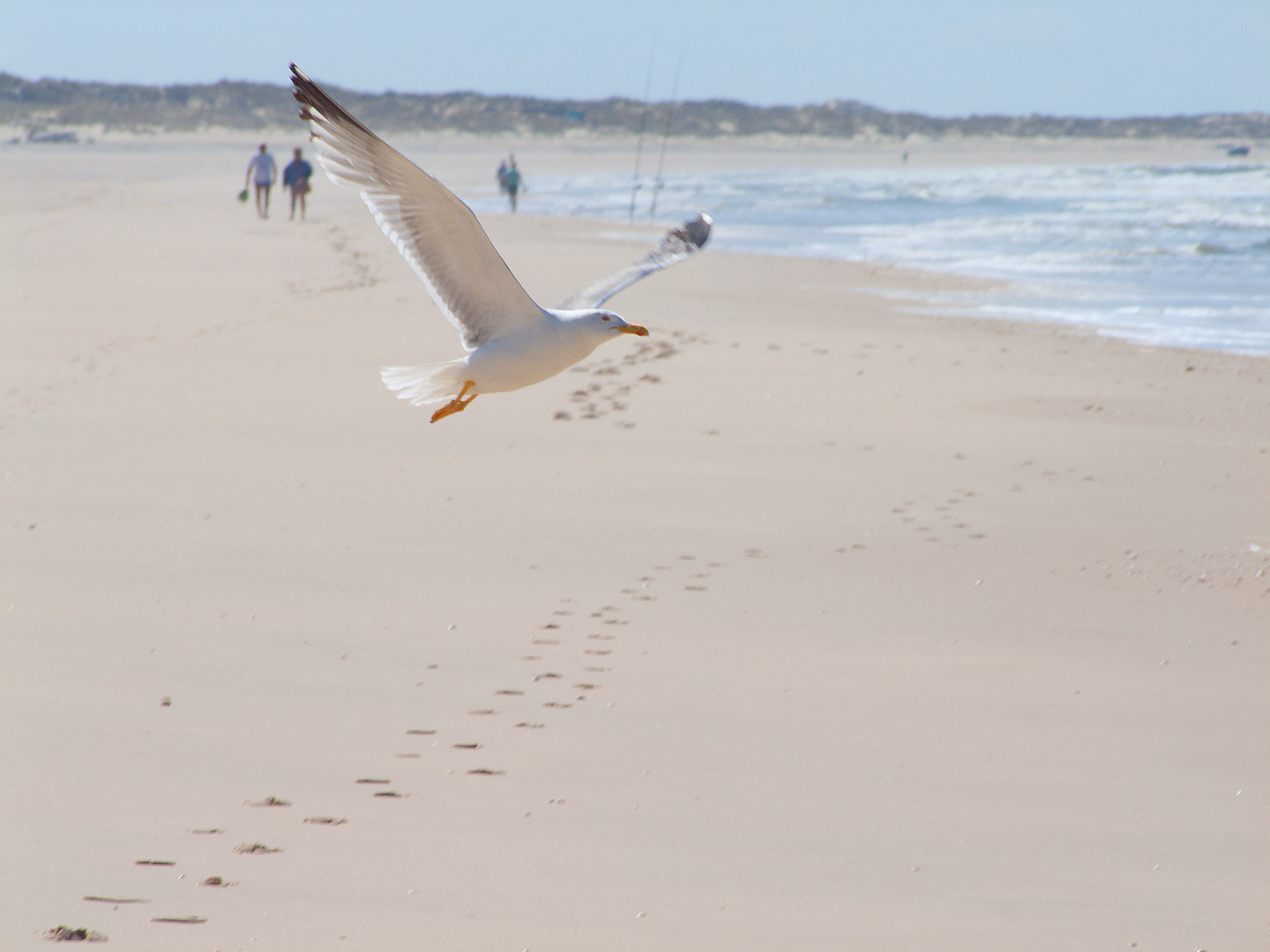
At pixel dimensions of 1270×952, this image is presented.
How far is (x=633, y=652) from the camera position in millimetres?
5023

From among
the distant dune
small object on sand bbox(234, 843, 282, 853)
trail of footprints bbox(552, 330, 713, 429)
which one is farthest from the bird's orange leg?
the distant dune

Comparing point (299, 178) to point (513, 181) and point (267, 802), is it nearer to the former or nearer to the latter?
point (513, 181)

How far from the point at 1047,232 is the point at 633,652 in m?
20.3

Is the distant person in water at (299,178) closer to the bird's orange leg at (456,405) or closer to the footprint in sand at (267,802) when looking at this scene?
the bird's orange leg at (456,405)

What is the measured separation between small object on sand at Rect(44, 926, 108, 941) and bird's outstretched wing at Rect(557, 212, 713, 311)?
2622 mm

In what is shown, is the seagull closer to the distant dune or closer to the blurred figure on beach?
the blurred figure on beach

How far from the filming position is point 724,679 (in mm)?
4820

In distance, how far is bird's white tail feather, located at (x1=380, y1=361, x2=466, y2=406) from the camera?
182 inches

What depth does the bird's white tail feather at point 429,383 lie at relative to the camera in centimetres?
Result: 463

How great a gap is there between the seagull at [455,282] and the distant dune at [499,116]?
77.1 m

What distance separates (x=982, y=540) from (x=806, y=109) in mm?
127441

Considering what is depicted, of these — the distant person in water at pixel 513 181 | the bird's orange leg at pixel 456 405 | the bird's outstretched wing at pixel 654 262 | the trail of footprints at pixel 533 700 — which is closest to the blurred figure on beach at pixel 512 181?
the distant person in water at pixel 513 181

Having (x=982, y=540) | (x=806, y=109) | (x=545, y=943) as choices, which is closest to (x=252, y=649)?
(x=545, y=943)

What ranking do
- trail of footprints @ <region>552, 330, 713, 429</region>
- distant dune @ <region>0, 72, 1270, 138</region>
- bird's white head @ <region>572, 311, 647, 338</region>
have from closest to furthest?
bird's white head @ <region>572, 311, 647, 338</region>
trail of footprints @ <region>552, 330, 713, 429</region>
distant dune @ <region>0, 72, 1270, 138</region>
